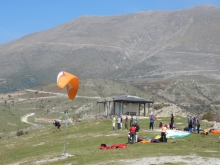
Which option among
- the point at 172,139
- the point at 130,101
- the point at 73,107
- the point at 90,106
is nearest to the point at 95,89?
the point at 73,107

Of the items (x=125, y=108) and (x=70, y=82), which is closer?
(x=70, y=82)

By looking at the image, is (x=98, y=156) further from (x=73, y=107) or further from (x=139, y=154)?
(x=73, y=107)

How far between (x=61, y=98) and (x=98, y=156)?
104 metres

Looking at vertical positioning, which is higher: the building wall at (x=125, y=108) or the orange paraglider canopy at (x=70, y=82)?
the orange paraglider canopy at (x=70, y=82)

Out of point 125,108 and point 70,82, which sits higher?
Answer: point 70,82

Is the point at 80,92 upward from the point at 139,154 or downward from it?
upward

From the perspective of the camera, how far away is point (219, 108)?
112 metres

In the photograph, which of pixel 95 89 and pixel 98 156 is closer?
pixel 98 156

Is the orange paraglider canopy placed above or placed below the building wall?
above

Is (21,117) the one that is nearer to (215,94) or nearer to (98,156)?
(98,156)

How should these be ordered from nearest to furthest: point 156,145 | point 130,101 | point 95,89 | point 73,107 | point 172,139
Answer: point 156,145 → point 172,139 → point 130,101 → point 73,107 → point 95,89

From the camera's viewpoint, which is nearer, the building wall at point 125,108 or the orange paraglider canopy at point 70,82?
the orange paraglider canopy at point 70,82

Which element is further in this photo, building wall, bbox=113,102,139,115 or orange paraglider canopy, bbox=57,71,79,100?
building wall, bbox=113,102,139,115

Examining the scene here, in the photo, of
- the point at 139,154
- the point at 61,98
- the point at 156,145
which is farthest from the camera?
the point at 61,98
